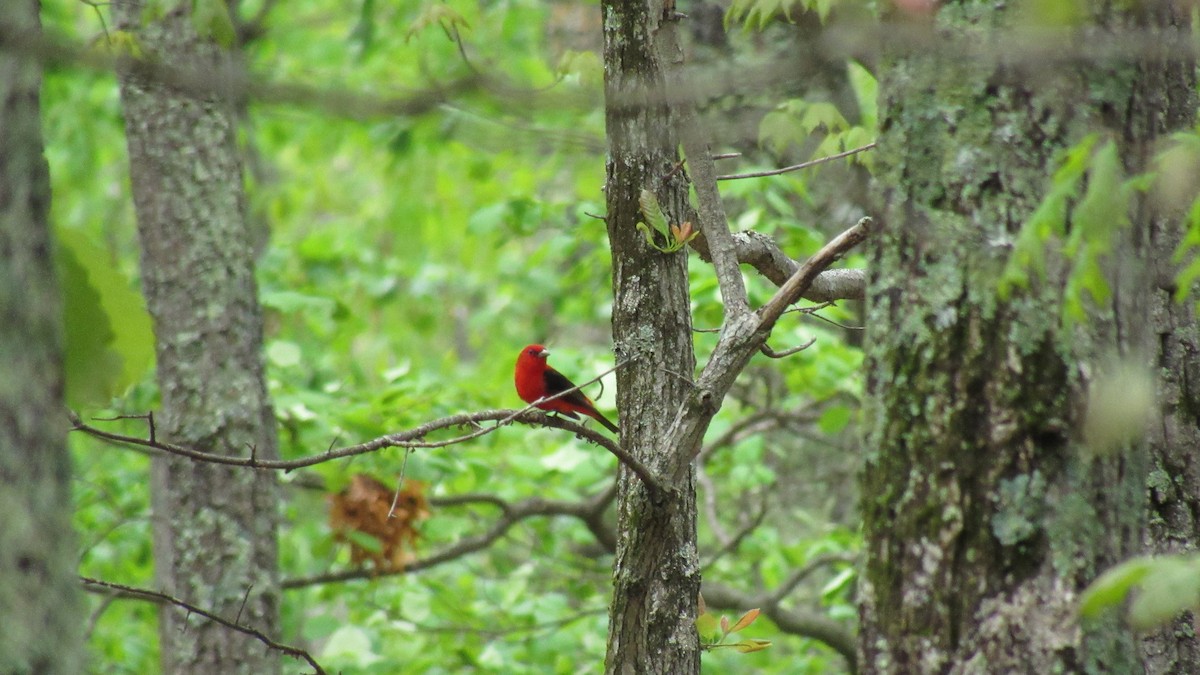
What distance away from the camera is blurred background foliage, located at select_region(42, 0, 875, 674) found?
4637mm

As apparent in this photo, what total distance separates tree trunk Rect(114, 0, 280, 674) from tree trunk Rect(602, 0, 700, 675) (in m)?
1.82

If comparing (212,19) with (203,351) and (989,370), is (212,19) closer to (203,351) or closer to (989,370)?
(203,351)

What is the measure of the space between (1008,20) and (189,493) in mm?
3187

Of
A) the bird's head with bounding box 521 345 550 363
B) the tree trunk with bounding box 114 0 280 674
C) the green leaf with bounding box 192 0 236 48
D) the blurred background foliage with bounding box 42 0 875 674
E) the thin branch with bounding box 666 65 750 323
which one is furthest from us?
the bird's head with bounding box 521 345 550 363

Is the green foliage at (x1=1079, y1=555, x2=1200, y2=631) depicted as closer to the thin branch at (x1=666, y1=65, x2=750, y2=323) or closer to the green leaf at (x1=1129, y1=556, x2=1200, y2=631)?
the green leaf at (x1=1129, y1=556, x2=1200, y2=631)

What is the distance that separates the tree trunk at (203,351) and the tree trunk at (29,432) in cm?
273

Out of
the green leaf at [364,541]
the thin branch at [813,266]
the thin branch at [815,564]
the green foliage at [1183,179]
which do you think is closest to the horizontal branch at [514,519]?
the green leaf at [364,541]

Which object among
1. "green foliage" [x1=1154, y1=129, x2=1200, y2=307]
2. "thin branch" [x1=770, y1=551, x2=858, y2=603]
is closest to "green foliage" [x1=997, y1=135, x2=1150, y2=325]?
"green foliage" [x1=1154, y1=129, x2=1200, y2=307]

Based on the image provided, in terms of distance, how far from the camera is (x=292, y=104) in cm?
118

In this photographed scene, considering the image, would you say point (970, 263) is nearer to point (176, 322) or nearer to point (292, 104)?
point (292, 104)

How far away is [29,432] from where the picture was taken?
3.97 feet

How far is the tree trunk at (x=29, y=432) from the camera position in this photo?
118 centimetres

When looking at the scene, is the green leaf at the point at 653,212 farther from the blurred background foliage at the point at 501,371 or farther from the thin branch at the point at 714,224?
the blurred background foliage at the point at 501,371

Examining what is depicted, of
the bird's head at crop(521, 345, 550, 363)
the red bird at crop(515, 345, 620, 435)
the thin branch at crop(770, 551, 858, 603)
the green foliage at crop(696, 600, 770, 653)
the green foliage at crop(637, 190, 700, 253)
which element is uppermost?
the bird's head at crop(521, 345, 550, 363)
